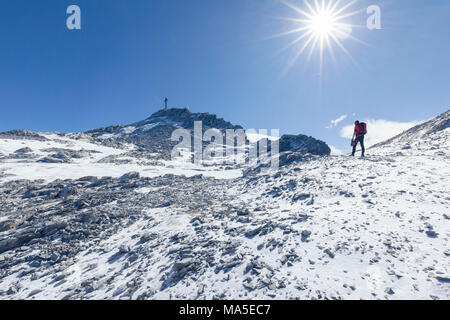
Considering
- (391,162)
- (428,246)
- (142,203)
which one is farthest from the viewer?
(142,203)

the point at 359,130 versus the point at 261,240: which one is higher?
the point at 359,130

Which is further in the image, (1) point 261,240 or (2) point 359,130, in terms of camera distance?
(2) point 359,130

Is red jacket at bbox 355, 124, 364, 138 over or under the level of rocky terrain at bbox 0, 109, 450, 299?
over

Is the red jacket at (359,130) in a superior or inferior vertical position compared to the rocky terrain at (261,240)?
superior

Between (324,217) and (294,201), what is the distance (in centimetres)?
328

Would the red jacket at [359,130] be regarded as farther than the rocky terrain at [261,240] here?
Yes

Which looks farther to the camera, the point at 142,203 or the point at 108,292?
the point at 142,203

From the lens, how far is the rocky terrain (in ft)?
18.7

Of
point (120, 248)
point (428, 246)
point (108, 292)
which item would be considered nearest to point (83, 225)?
point (120, 248)

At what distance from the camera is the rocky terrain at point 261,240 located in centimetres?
570

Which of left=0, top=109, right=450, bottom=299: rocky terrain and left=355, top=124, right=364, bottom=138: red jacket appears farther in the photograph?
left=355, top=124, right=364, bottom=138: red jacket

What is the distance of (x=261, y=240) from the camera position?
8281 millimetres

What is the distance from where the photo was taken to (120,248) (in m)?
9.79

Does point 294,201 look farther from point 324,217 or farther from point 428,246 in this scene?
point 428,246
